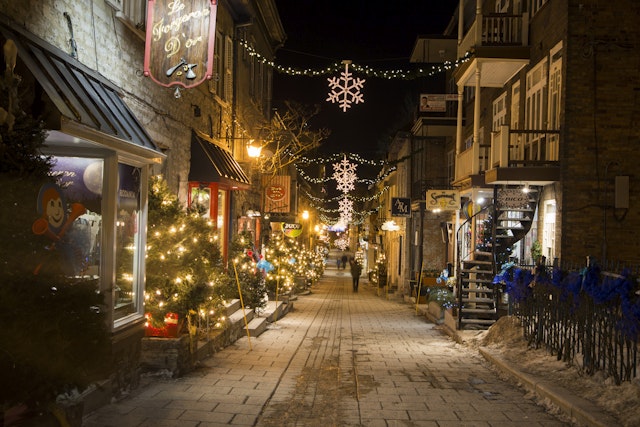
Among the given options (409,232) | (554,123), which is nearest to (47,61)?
(554,123)

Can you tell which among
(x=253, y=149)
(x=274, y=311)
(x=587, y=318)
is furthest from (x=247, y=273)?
(x=587, y=318)

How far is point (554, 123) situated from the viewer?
14375mm

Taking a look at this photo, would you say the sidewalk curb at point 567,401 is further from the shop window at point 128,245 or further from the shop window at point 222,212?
the shop window at point 222,212

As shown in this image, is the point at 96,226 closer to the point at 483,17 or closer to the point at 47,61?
the point at 47,61

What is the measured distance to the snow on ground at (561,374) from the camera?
6477 mm

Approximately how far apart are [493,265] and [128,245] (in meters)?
9.93

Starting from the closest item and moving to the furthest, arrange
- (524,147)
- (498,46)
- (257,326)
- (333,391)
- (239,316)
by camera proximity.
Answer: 1. (333,391)
2. (239,316)
3. (257,326)
4. (498,46)
5. (524,147)

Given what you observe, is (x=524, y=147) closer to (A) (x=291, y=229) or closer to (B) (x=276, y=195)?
(B) (x=276, y=195)

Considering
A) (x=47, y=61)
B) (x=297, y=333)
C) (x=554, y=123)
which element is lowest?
(x=297, y=333)

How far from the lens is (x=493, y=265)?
607 inches

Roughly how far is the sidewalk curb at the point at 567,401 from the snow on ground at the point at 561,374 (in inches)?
4.2

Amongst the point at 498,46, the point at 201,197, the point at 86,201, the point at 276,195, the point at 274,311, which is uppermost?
the point at 498,46

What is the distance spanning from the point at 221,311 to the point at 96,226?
425cm

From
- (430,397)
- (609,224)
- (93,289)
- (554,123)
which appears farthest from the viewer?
(554,123)
